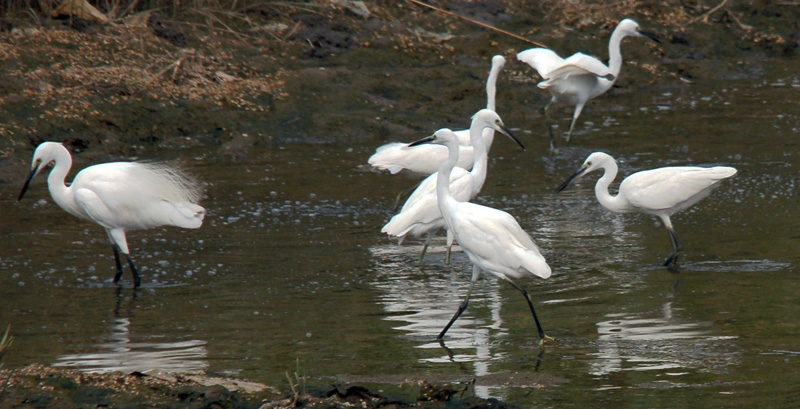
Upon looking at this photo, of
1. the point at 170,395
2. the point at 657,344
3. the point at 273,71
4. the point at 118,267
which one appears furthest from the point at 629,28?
the point at 170,395

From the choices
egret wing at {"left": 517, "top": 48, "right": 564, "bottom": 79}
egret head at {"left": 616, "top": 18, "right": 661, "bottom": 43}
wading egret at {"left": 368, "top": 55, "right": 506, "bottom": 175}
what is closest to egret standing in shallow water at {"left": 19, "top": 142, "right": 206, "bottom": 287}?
wading egret at {"left": 368, "top": 55, "right": 506, "bottom": 175}

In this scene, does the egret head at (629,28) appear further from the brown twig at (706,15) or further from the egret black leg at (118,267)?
the egret black leg at (118,267)

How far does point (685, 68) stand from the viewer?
60.6 feet

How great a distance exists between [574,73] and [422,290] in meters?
6.36

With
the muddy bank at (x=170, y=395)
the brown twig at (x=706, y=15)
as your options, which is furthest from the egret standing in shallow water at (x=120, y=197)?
the brown twig at (x=706, y=15)

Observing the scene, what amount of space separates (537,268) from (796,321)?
61.7 inches

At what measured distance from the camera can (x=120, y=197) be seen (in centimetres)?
859

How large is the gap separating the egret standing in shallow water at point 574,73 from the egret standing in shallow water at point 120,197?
236 inches

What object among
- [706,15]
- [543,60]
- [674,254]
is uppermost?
[706,15]

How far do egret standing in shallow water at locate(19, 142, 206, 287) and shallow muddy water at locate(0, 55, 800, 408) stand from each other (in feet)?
1.27

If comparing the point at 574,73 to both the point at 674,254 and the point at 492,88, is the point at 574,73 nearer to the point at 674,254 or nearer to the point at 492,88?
the point at 492,88

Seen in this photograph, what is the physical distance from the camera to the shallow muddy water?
601 centimetres

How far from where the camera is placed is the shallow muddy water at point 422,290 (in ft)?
19.7

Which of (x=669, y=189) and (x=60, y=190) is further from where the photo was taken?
(x=669, y=189)
